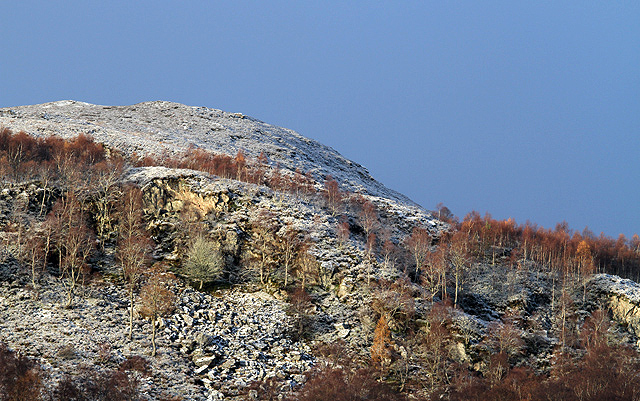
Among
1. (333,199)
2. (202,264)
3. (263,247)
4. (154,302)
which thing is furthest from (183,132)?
(154,302)

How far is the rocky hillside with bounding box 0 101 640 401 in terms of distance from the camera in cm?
4394

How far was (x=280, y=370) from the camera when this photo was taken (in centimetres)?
4666

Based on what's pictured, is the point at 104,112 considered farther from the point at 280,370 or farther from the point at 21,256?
the point at 280,370

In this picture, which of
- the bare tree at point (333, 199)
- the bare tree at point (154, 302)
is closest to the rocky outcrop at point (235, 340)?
the bare tree at point (154, 302)

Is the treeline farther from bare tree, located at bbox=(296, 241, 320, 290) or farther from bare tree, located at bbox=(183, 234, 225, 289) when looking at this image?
bare tree, located at bbox=(183, 234, 225, 289)

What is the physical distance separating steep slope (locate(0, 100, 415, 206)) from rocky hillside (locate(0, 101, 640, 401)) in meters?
14.1

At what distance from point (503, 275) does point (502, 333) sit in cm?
2041

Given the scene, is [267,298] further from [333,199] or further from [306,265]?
[333,199]

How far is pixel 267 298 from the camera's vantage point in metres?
57.8

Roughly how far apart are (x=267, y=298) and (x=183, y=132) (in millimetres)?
79925

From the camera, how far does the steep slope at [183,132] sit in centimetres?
10319

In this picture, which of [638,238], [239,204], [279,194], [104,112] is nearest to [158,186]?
[239,204]

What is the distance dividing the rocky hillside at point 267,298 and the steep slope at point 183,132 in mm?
14068

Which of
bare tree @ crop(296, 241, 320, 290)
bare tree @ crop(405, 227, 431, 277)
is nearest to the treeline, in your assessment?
bare tree @ crop(405, 227, 431, 277)
